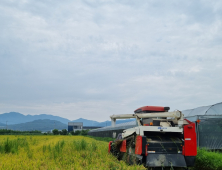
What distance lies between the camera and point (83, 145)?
38.9 ft

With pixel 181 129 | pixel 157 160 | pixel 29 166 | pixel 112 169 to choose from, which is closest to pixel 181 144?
pixel 181 129

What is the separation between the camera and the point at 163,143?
9234mm

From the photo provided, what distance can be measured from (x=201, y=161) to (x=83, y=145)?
213 inches

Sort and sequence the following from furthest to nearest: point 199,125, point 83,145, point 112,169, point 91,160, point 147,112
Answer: point 199,125, point 83,145, point 147,112, point 91,160, point 112,169

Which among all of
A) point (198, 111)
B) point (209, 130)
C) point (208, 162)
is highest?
point (198, 111)

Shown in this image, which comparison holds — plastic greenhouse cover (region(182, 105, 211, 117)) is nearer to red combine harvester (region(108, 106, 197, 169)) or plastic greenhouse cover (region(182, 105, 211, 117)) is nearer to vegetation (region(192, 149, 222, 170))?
vegetation (region(192, 149, 222, 170))

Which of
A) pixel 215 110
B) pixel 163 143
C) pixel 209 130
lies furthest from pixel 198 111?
pixel 163 143

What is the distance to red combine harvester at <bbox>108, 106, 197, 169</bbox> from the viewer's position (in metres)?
8.93

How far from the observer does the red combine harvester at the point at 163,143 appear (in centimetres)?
893

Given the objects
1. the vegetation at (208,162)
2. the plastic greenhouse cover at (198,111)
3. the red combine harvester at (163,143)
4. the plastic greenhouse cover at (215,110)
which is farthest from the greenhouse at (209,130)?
the red combine harvester at (163,143)

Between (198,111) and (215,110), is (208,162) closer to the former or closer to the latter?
(215,110)

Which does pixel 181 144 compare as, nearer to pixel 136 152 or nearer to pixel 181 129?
pixel 181 129

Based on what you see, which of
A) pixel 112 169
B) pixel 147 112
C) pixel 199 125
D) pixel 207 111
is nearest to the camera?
pixel 112 169

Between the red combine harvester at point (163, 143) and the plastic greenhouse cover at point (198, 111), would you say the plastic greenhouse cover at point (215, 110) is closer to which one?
the plastic greenhouse cover at point (198, 111)
